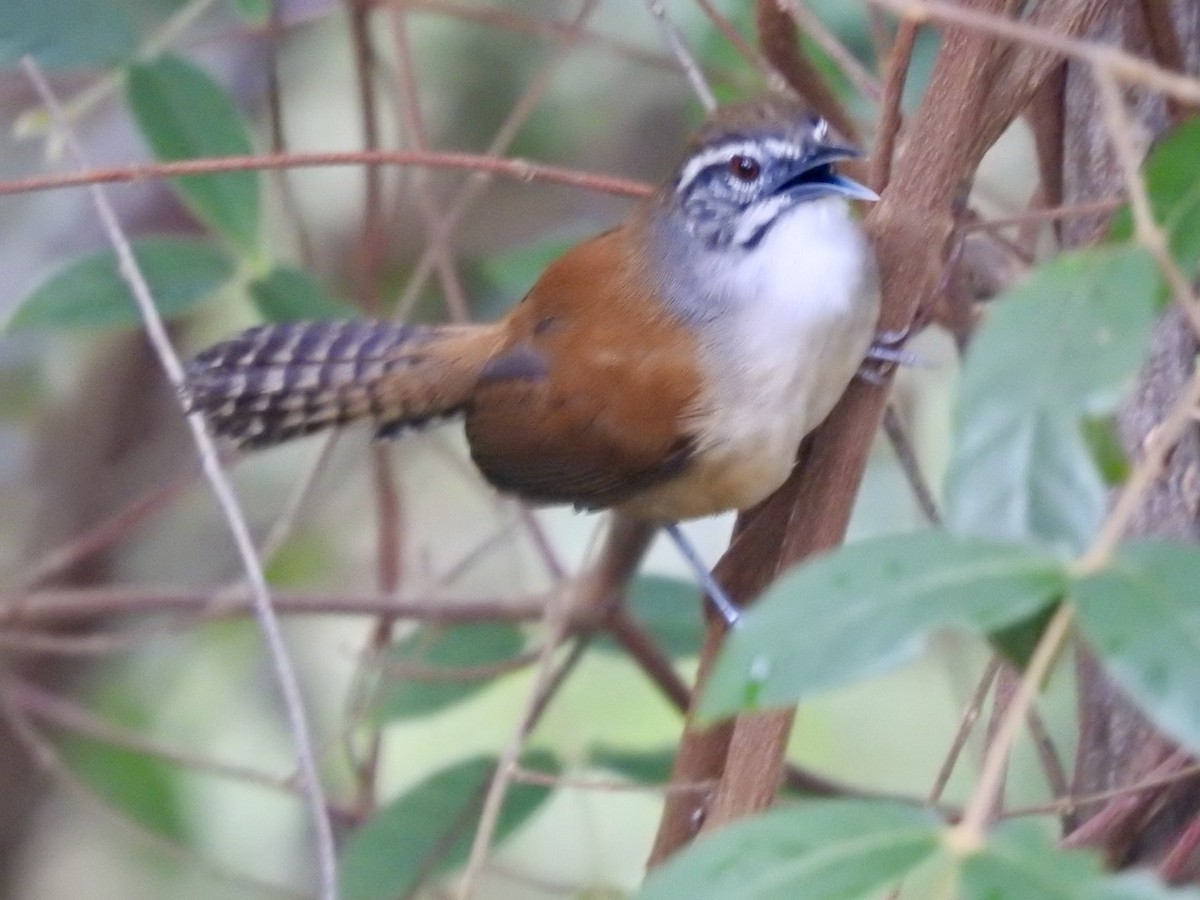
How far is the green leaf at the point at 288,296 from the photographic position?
214 centimetres

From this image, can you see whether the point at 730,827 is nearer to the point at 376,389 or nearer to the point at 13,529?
the point at 376,389

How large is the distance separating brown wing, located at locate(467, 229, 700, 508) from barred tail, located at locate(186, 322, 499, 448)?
0.10m

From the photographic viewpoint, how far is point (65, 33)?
1869 mm

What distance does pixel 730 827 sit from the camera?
0.76m

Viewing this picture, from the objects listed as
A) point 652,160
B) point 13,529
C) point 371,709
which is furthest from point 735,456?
point 13,529

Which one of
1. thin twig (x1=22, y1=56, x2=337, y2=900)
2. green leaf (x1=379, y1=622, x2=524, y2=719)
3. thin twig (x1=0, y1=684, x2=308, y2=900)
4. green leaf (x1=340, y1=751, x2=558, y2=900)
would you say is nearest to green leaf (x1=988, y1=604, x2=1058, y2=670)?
thin twig (x1=22, y1=56, x2=337, y2=900)

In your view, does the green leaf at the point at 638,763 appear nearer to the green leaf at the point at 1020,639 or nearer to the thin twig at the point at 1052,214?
the thin twig at the point at 1052,214

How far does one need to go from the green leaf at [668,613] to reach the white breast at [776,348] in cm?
55

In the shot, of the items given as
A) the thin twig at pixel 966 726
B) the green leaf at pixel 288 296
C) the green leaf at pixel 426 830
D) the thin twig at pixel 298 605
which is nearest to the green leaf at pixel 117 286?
the green leaf at pixel 288 296

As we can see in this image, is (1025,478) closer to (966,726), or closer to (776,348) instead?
(966,726)

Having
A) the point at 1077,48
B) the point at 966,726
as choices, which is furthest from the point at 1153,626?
the point at 966,726

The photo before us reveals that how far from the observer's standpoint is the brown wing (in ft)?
5.30

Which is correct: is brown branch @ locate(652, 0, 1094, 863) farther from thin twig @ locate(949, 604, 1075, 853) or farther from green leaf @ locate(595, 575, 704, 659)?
green leaf @ locate(595, 575, 704, 659)

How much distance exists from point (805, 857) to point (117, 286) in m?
1.57
